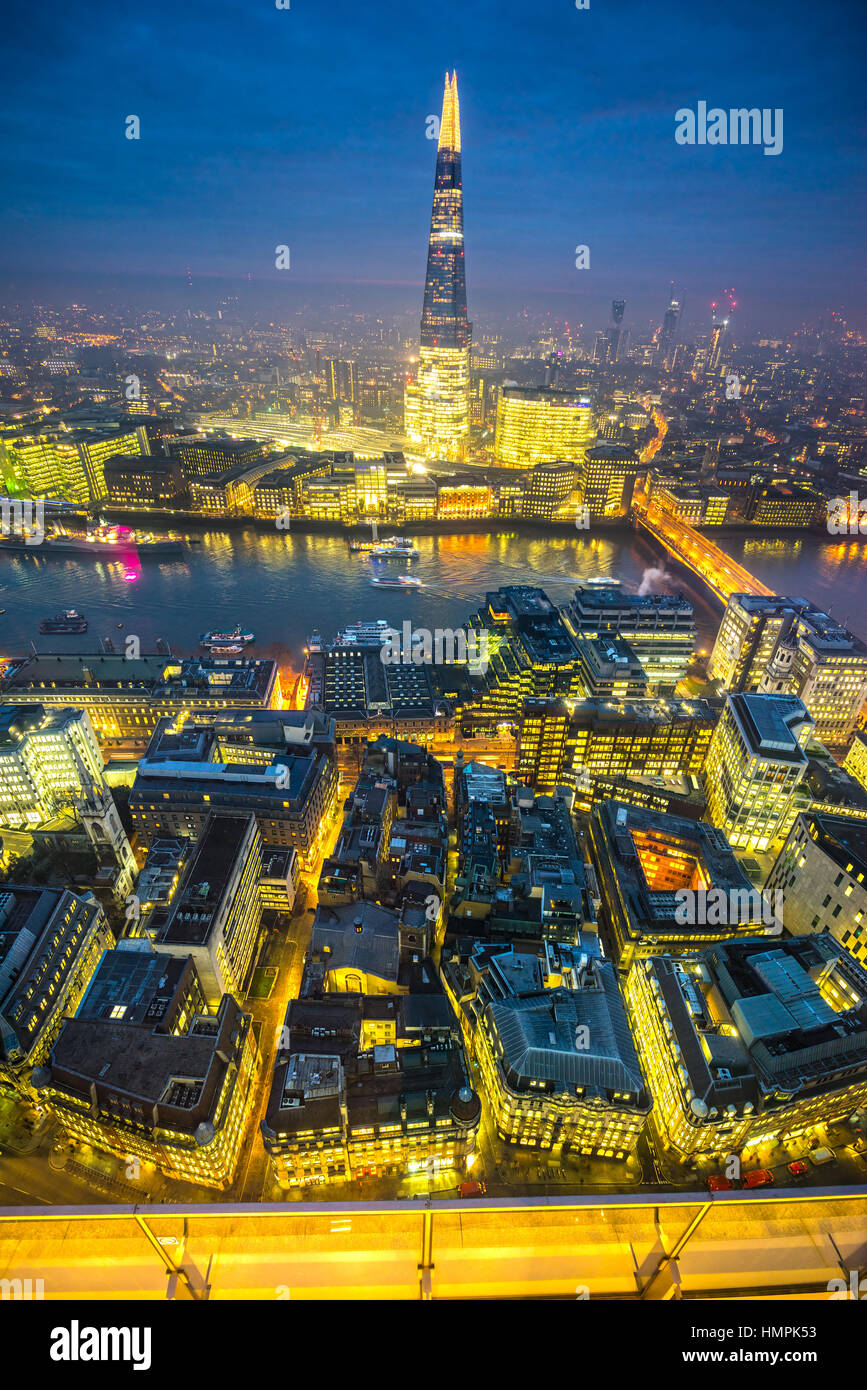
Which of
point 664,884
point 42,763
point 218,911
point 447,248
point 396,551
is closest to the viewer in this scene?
point 218,911

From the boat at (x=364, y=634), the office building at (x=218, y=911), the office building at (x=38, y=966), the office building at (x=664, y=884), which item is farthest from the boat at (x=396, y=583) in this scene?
the office building at (x=38, y=966)

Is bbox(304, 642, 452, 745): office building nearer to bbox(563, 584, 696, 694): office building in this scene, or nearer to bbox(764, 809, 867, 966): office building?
bbox(563, 584, 696, 694): office building

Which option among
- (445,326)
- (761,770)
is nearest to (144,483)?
(445,326)

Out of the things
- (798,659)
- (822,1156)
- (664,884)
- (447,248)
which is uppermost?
(447,248)

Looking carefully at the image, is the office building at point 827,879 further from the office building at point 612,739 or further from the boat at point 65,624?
the boat at point 65,624

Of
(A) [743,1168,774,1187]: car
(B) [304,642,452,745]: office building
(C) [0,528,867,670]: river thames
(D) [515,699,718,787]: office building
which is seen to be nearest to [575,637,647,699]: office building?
(D) [515,699,718,787]: office building

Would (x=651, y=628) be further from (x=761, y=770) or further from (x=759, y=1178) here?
(x=759, y=1178)

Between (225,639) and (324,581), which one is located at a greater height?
(324,581)
